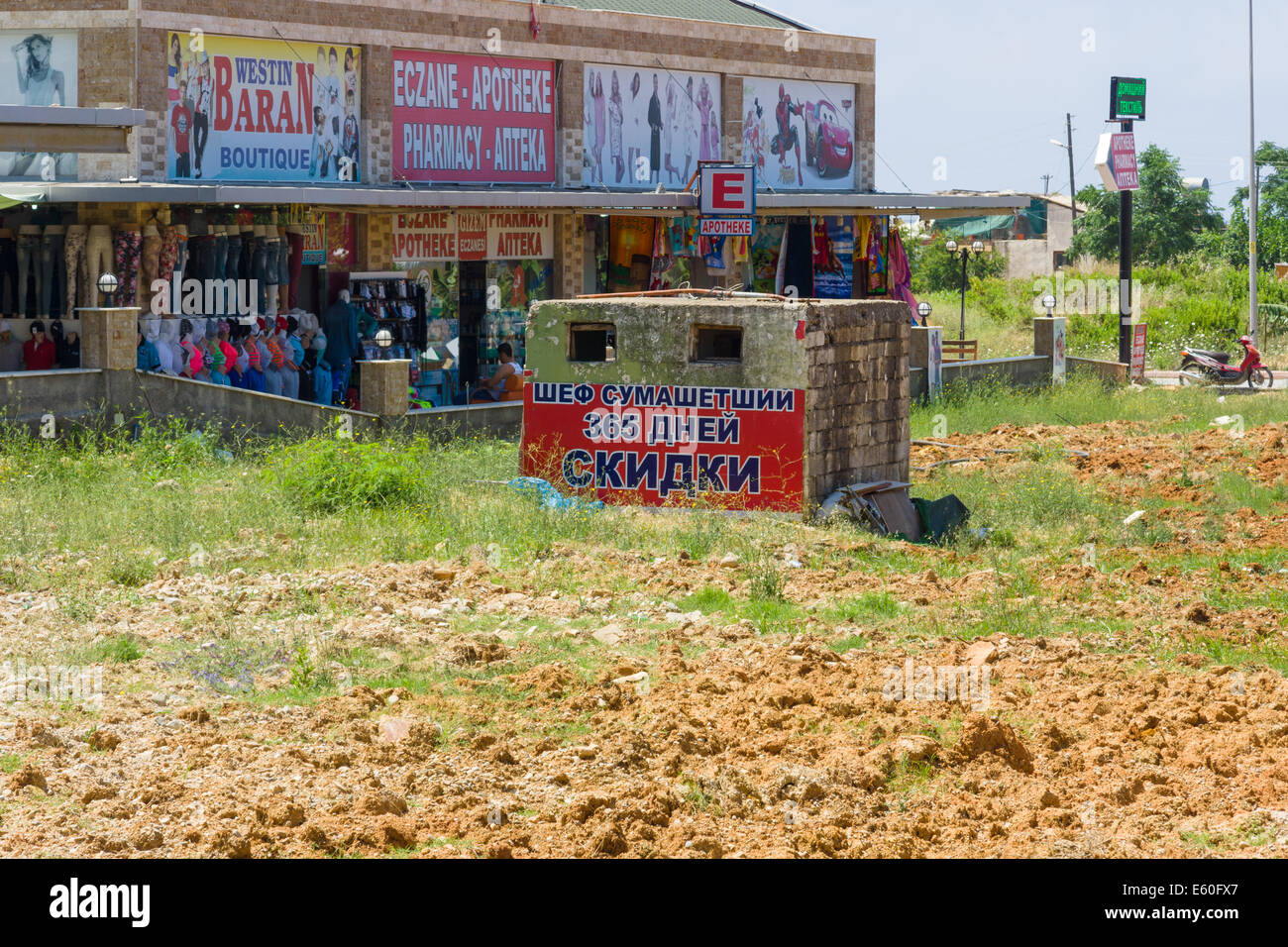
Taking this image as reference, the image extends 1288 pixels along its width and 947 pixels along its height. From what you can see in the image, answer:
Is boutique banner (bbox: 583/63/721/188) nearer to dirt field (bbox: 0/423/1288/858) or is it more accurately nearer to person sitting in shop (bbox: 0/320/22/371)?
person sitting in shop (bbox: 0/320/22/371)

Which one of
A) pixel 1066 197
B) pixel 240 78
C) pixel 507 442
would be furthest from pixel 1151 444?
pixel 1066 197

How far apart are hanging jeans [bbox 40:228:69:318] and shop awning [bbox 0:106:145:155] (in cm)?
912

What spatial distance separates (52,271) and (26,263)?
323 millimetres

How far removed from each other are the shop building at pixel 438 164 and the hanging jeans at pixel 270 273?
4cm

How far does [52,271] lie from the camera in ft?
66.2

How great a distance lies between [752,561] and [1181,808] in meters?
5.94

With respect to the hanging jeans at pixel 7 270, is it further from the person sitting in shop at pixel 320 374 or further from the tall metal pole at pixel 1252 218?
the tall metal pole at pixel 1252 218

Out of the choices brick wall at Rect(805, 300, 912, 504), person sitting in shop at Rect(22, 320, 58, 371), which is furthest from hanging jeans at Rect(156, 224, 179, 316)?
brick wall at Rect(805, 300, 912, 504)

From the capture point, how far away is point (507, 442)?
66.2ft

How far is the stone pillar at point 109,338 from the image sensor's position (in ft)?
59.8

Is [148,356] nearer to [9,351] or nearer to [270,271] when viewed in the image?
[9,351]

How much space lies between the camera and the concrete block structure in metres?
15.3

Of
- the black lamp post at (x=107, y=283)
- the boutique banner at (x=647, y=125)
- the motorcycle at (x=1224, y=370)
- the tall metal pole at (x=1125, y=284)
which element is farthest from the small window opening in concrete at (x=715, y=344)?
the motorcycle at (x=1224, y=370)
